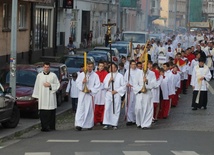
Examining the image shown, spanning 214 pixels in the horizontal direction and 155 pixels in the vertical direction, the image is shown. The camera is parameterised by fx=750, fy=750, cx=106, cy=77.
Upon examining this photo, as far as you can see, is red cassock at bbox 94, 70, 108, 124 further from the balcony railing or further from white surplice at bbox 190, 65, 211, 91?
the balcony railing

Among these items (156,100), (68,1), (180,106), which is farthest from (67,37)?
(156,100)

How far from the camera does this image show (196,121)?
20.3 meters

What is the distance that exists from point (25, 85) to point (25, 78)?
556 mm

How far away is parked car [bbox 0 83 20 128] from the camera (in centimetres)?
1716

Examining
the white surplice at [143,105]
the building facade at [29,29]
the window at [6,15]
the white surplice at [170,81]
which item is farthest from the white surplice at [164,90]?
the window at [6,15]

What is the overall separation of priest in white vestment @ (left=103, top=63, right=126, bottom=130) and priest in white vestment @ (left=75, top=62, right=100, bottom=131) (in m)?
0.33

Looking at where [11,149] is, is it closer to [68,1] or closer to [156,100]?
[156,100]

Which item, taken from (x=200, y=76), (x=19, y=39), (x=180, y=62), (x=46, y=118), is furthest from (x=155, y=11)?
(x=46, y=118)

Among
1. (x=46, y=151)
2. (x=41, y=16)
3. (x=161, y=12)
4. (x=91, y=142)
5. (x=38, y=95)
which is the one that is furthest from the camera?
(x=161, y=12)

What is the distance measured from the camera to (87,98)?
60.6ft

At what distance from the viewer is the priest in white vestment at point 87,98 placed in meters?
18.3

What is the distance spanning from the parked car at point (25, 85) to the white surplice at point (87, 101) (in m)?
2.22

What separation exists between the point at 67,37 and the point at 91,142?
125 ft

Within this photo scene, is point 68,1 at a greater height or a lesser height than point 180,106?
greater
